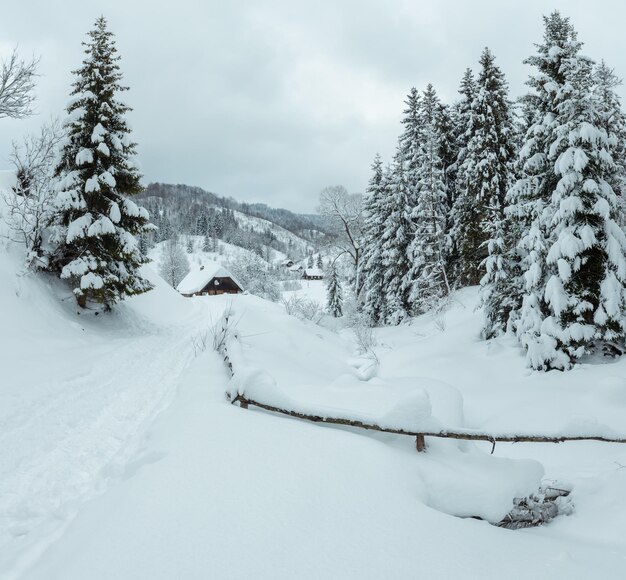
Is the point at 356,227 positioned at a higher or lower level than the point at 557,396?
higher

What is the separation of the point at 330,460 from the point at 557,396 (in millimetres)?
7651

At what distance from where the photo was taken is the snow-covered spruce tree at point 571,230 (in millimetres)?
9438

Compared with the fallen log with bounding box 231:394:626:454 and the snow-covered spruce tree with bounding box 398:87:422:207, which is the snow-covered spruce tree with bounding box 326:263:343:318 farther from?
the fallen log with bounding box 231:394:626:454

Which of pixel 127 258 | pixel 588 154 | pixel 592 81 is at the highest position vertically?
pixel 592 81

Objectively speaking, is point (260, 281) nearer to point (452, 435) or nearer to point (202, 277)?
point (202, 277)

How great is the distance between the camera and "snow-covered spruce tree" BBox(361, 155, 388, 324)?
27.3m

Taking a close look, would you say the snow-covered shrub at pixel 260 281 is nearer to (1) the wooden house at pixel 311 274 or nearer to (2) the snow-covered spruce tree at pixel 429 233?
(2) the snow-covered spruce tree at pixel 429 233

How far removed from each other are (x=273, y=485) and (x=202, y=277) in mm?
62508

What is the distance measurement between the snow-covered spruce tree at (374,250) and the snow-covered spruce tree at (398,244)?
3.93ft

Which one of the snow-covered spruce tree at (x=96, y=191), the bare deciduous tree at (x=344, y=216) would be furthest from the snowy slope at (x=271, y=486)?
the bare deciduous tree at (x=344, y=216)

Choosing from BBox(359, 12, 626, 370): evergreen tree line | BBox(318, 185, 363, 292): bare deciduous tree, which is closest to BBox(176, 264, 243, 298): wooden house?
BBox(318, 185, 363, 292): bare deciduous tree

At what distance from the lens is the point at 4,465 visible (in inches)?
177

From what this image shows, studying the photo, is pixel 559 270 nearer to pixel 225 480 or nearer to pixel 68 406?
pixel 225 480

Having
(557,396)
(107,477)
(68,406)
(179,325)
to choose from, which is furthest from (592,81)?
(179,325)
